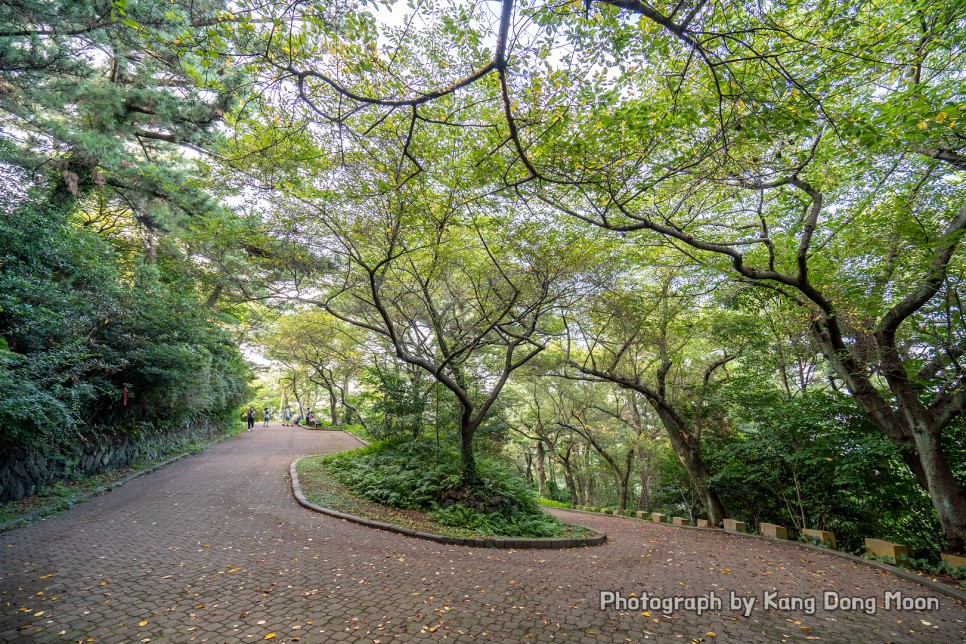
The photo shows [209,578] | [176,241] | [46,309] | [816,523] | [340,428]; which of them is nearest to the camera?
[209,578]

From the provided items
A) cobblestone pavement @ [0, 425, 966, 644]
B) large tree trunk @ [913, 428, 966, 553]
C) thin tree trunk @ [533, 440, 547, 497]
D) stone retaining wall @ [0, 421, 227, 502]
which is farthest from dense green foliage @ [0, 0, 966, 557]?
thin tree trunk @ [533, 440, 547, 497]

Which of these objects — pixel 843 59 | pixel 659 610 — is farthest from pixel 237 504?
pixel 843 59

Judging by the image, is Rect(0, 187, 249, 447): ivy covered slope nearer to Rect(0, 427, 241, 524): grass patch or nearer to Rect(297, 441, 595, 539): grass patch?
Rect(0, 427, 241, 524): grass patch

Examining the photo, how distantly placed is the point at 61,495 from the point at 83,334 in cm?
311

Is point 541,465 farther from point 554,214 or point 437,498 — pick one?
point 554,214

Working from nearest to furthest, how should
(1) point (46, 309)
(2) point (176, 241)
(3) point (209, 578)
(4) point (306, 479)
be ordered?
(3) point (209, 578) < (1) point (46, 309) < (4) point (306, 479) < (2) point (176, 241)

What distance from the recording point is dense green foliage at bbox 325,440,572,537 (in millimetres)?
7715

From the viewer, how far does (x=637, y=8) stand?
8.87ft

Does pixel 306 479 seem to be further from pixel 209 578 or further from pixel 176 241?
pixel 176 241

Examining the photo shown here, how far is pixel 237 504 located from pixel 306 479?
2.61 metres

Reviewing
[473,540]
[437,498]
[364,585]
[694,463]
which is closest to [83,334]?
[437,498]

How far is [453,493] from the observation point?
27.9 ft

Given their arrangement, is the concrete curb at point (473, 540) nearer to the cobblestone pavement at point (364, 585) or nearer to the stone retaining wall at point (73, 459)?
the cobblestone pavement at point (364, 585)

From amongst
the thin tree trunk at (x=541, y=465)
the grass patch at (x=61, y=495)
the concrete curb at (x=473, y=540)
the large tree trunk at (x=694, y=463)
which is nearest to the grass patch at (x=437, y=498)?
the concrete curb at (x=473, y=540)
